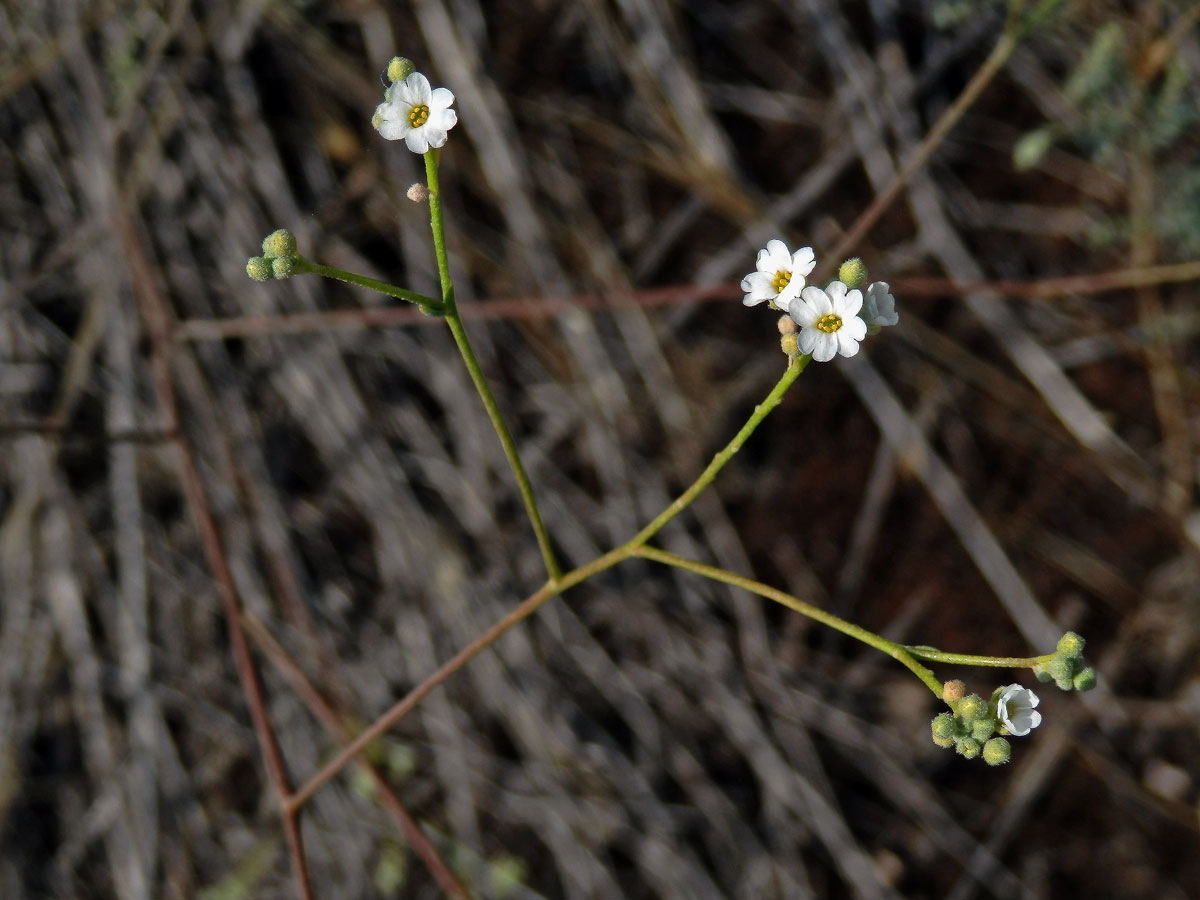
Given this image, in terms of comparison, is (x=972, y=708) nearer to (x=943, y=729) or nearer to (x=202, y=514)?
(x=943, y=729)

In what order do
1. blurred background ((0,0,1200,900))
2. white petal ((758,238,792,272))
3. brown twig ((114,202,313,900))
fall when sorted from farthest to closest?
1. blurred background ((0,0,1200,900))
2. brown twig ((114,202,313,900))
3. white petal ((758,238,792,272))

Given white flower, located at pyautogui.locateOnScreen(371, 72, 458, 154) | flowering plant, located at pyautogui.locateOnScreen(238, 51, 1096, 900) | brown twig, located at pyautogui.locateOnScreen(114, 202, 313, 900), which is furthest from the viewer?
brown twig, located at pyautogui.locateOnScreen(114, 202, 313, 900)

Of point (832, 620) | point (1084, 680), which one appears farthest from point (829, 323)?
point (1084, 680)

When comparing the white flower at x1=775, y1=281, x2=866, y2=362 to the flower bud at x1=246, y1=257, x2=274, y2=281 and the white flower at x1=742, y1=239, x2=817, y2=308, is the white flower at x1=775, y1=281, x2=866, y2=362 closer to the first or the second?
the white flower at x1=742, y1=239, x2=817, y2=308

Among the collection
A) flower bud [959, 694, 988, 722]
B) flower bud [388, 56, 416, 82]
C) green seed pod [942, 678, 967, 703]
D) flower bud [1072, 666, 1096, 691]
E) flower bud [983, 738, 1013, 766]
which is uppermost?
flower bud [388, 56, 416, 82]

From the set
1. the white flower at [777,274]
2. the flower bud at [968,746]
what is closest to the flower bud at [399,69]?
the white flower at [777,274]

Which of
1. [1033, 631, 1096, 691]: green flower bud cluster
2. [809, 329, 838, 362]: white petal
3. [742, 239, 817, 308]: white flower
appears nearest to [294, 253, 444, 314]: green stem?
[742, 239, 817, 308]: white flower

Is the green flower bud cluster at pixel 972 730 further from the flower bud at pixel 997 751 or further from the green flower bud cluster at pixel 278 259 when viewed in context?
the green flower bud cluster at pixel 278 259
